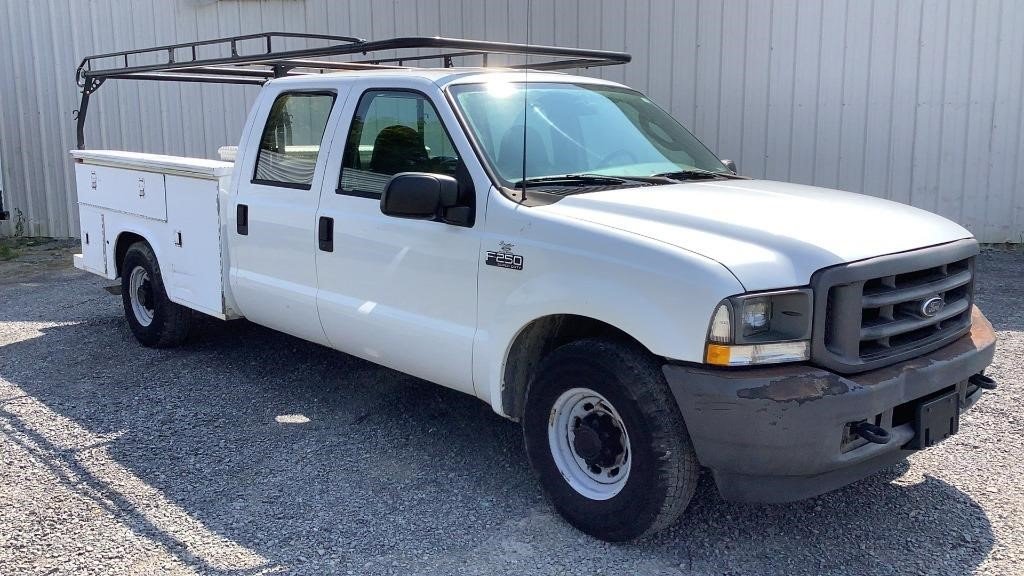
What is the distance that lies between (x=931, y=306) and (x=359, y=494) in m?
2.60

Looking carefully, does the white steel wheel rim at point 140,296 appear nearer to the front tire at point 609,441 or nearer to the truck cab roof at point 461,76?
the truck cab roof at point 461,76

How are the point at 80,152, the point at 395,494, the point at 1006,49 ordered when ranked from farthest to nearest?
the point at 1006,49
the point at 80,152
the point at 395,494

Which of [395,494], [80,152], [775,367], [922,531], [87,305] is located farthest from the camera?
[87,305]

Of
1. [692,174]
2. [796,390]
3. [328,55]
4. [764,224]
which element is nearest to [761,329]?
[796,390]

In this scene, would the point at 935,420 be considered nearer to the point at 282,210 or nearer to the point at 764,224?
the point at 764,224

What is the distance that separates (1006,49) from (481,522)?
825cm

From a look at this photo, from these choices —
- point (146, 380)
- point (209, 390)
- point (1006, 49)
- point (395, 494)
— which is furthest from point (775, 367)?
point (1006, 49)

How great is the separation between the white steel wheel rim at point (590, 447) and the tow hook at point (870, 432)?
32.7 inches

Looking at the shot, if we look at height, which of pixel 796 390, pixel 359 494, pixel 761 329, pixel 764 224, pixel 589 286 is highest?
pixel 764 224

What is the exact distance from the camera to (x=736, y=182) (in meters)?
4.77

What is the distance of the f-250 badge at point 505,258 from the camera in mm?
4055

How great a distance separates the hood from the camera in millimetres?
3453

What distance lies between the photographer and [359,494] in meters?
4.40

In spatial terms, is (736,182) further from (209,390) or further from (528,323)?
(209,390)
